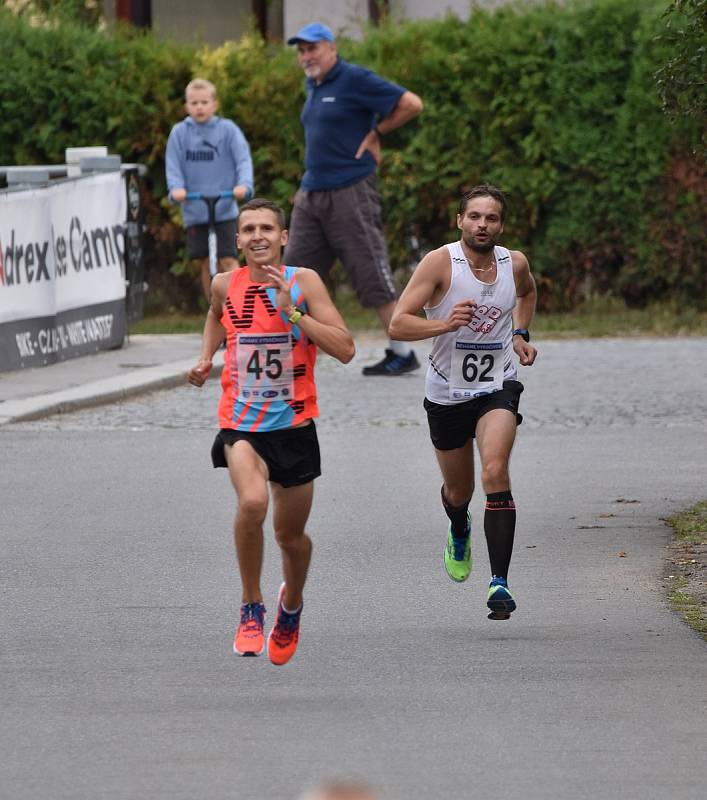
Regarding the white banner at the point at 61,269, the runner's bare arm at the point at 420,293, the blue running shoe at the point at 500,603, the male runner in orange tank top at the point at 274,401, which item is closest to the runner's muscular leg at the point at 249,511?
the male runner in orange tank top at the point at 274,401

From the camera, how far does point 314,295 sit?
6.54 m

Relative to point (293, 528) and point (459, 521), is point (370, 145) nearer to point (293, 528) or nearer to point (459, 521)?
point (459, 521)

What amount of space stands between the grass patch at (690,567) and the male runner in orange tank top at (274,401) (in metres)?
1.50

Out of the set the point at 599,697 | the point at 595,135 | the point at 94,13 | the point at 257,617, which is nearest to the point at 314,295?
the point at 257,617

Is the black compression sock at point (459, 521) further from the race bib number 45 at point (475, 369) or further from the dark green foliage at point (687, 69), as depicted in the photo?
the dark green foliage at point (687, 69)

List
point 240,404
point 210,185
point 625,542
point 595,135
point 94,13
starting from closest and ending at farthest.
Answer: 1. point 240,404
2. point 625,542
3. point 210,185
4. point 595,135
5. point 94,13

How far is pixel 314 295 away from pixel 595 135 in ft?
40.1

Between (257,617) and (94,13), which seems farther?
(94,13)

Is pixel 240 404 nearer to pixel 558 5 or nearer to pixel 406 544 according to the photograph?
pixel 406 544

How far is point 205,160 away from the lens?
1606 cm

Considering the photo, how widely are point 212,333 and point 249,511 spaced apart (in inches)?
31.7

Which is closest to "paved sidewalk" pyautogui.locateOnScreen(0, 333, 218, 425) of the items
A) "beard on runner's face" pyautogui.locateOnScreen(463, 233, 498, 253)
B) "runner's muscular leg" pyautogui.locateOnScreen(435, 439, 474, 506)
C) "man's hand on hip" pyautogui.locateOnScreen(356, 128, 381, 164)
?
"man's hand on hip" pyautogui.locateOnScreen(356, 128, 381, 164)

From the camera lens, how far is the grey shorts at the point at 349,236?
13836mm

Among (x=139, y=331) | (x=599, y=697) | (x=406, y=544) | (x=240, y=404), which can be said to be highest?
(x=240, y=404)
